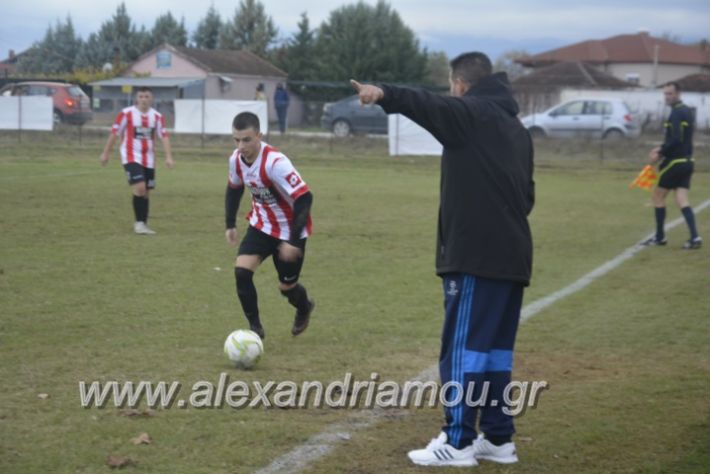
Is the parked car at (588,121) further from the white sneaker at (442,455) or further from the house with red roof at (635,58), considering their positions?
the house with red roof at (635,58)

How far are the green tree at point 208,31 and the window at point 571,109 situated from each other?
39925 mm

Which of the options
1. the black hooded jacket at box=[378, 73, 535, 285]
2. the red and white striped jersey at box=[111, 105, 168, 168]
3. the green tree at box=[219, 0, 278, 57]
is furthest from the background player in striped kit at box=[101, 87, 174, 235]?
the green tree at box=[219, 0, 278, 57]

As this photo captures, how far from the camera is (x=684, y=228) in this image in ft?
55.3

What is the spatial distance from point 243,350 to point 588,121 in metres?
30.4

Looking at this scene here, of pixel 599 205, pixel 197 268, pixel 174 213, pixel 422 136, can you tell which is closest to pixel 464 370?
pixel 197 268

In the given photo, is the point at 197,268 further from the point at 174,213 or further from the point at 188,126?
the point at 188,126

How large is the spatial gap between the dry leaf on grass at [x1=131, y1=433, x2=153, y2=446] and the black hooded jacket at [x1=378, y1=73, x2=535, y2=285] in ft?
5.96

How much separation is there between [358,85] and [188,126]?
31.4m

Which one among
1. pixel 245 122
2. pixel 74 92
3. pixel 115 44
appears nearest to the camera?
pixel 245 122

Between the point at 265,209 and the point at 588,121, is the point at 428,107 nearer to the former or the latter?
the point at 265,209

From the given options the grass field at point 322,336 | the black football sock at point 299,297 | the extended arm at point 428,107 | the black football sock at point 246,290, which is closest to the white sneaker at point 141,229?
the grass field at point 322,336

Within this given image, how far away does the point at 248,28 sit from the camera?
70.8 meters

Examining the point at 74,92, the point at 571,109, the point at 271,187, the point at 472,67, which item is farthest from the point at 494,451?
the point at 74,92

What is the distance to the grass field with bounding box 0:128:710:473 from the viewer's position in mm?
5512
